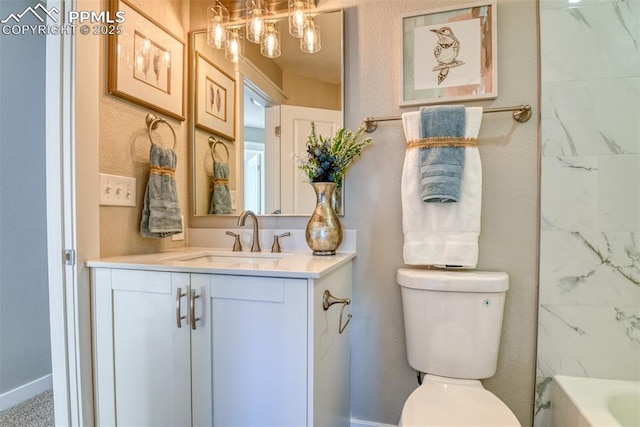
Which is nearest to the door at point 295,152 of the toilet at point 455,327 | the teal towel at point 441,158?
the teal towel at point 441,158

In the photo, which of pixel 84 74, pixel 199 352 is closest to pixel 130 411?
pixel 199 352

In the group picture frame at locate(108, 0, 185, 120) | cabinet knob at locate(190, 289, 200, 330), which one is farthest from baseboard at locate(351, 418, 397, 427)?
picture frame at locate(108, 0, 185, 120)

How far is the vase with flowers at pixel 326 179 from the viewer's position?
1.29 metres

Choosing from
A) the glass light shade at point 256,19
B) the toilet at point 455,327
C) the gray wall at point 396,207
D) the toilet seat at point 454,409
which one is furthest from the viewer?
the glass light shade at point 256,19

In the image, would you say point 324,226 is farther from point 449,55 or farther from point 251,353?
point 449,55

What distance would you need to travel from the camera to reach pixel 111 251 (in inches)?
48.4

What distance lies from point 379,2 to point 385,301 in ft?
4.33

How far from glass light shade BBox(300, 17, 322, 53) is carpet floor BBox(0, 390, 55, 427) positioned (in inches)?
82.4

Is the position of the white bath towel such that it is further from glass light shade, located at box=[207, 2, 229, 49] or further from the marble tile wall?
glass light shade, located at box=[207, 2, 229, 49]

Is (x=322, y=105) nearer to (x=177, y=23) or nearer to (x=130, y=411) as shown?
(x=177, y=23)

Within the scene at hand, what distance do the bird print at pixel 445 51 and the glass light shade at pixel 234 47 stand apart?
2.99ft

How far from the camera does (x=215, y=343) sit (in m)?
0.99

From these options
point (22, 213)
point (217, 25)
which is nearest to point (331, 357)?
point (217, 25)

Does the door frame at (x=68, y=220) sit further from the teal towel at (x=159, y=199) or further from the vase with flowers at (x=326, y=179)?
the vase with flowers at (x=326, y=179)
